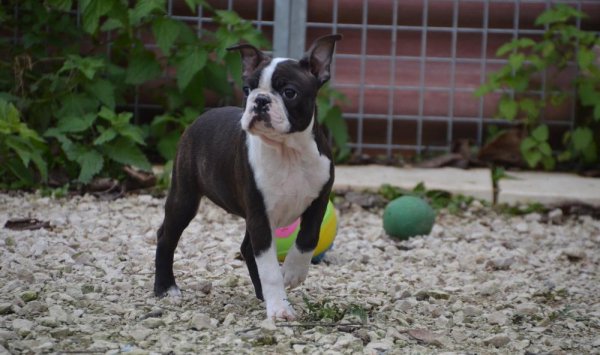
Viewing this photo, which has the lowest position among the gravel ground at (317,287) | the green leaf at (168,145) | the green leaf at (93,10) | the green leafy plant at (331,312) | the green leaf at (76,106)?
the gravel ground at (317,287)

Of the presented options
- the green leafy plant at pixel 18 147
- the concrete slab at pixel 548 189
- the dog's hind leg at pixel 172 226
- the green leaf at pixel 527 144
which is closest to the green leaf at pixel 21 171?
the green leafy plant at pixel 18 147

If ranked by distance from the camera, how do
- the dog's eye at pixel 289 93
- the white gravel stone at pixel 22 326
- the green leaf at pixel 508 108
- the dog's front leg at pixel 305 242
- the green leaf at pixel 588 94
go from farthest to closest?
1. the green leaf at pixel 508 108
2. the green leaf at pixel 588 94
3. the dog's front leg at pixel 305 242
4. the dog's eye at pixel 289 93
5. the white gravel stone at pixel 22 326

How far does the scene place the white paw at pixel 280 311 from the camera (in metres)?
4.12

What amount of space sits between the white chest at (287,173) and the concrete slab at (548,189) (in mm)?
3507

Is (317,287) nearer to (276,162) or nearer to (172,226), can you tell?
(172,226)

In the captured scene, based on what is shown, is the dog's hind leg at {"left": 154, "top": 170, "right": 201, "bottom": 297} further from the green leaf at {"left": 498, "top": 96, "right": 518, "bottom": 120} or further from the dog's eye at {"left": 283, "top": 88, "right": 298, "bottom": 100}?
the green leaf at {"left": 498, "top": 96, "right": 518, "bottom": 120}

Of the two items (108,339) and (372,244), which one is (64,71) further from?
(108,339)

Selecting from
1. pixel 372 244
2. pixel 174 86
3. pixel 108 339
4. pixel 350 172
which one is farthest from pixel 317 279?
pixel 174 86

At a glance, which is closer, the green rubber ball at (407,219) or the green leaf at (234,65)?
the green rubber ball at (407,219)

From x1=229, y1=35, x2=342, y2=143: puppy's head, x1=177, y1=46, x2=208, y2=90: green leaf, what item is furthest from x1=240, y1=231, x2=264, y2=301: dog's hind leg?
x1=177, y1=46, x2=208, y2=90: green leaf

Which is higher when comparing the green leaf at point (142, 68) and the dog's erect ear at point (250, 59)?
the dog's erect ear at point (250, 59)

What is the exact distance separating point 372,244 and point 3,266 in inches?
89.9

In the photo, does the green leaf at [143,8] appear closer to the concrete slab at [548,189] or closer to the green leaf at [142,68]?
the green leaf at [142,68]

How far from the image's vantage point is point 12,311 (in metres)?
4.18
